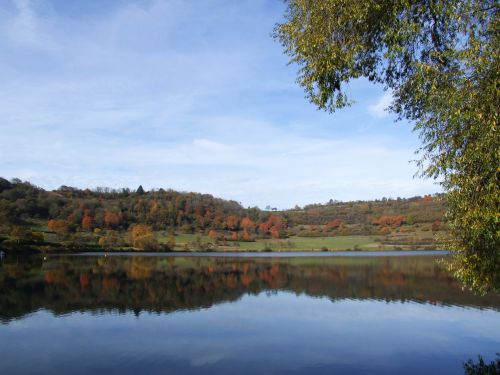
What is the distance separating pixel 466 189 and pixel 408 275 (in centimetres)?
4949

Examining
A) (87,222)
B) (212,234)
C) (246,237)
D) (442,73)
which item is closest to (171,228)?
(212,234)

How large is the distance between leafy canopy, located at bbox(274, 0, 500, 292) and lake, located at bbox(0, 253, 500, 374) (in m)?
7.63

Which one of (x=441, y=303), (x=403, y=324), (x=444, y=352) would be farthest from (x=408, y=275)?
(x=444, y=352)

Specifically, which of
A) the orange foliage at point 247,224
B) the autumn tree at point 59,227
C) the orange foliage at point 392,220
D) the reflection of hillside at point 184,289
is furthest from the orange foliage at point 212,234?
the reflection of hillside at point 184,289

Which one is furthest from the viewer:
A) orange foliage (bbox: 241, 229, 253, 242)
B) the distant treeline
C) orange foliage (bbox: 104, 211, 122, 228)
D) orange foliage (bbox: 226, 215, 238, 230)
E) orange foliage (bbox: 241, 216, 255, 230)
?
orange foliage (bbox: 226, 215, 238, 230)

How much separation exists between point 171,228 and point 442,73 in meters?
173

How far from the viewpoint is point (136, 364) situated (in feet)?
60.8

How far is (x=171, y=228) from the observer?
180 metres

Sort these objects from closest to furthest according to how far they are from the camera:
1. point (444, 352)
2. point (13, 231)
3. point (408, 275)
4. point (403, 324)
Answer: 1. point (444, 352)
2. point (403, 324)
3. point (408, 275)
4. point (13, 231)

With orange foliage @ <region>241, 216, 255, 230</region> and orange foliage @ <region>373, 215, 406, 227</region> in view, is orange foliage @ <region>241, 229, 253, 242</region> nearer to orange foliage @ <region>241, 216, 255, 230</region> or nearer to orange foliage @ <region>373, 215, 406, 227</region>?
orange foliage @ <region>241, 216, 255, 230</region>

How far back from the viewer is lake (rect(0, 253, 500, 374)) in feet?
61.2

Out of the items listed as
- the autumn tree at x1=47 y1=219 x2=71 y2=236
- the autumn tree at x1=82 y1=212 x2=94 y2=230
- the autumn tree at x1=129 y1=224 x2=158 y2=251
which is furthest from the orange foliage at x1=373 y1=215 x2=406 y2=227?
the autumn tree at x1=47 y1=219 x2=71 y2=236

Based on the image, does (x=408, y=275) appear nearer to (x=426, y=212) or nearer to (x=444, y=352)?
(x=444, y=352)

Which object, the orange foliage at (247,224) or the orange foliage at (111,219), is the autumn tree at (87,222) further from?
the orange foliage at (247,224)
